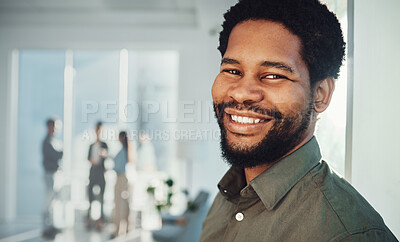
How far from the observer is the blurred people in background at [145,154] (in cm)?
535

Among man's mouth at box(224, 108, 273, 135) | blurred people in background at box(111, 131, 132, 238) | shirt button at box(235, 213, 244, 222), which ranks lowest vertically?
blurred people in background at box(111, 131, 132, 238)

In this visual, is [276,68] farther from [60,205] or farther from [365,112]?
[60,205]

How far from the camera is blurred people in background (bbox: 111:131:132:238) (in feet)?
13.7

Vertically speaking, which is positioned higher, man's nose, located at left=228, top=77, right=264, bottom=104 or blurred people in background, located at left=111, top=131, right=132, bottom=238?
man's nose, located at left=228, top=77, right=264, bottom=104

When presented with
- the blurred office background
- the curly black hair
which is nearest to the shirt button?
the curly black hair

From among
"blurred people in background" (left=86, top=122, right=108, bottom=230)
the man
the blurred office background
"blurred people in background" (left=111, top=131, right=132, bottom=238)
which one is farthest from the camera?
the blurred office background

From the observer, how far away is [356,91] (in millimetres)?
1028

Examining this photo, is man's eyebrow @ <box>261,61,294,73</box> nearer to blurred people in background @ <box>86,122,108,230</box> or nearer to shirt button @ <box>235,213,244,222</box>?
shirt button @ <box>235,213,244,222</box>

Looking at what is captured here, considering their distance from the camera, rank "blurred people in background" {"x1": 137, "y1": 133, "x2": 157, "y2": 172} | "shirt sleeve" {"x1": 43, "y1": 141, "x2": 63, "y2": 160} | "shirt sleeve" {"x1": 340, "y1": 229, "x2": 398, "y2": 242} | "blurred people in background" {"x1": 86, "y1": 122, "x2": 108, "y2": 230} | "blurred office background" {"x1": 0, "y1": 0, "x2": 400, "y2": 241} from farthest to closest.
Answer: "blurred people in background" {"x1": 137, "y1": 133, "x2": 157, "y2": 172} → "blurred office background" {"x1": 0, "y1": 0, "x2": 400, "y2": 241} → "shirt sleeve" {"x1": 43, "y1": 141, "x2": 63, "y2": 160} → "blurred people in background" {"x1": 86, "y1": 122, "x2": 108, "y2": 230} → "shirt sleeve" {"x1": 340, "y1": 229, "x2": 398, "y2": 242}

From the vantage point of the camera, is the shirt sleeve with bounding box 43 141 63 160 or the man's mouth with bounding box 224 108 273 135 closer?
the man's mouth with bounding box 224 108 273 135

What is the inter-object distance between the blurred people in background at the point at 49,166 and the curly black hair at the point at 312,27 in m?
4.16

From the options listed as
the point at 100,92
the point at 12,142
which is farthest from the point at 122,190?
the point at 12,142

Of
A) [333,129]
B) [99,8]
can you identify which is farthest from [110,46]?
[333,129]

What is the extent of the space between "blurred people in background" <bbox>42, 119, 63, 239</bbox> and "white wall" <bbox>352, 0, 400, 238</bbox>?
420 centimetres
